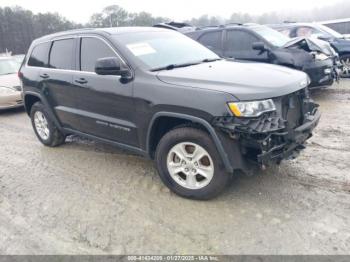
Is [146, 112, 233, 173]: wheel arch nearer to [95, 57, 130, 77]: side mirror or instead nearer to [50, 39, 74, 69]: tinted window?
[95, 57, 130, 77]: side mirror

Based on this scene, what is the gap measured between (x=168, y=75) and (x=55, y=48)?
2281mm

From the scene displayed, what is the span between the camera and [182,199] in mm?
3518

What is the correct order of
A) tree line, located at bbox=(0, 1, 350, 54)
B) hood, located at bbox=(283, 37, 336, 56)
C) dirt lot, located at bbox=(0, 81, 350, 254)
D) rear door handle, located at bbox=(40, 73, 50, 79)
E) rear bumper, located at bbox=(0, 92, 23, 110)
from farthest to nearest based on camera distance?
1. tree line, located at bbox=(0, 1, 350, 54)
2. rear bumper, located at bbox=(0, 92, 23, 110)
3. hood, located at bbox=(283, 37, 336, 56)
4. rear door handle, located at bbox=(40, 73, 50, 79)
5. dirt lot, located at bbox=(0, 81, 350, 254)

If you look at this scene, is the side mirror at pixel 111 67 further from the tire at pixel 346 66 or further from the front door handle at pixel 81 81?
the tire at pixel 346 66

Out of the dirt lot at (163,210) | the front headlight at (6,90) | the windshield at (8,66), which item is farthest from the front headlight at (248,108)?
the windshield at (8,66)

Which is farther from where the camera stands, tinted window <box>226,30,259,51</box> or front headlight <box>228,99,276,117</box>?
tinted window <box>226,30,259,51</box>

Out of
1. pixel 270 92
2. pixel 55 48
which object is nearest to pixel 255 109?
pixel 270 92

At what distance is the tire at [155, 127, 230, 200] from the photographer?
3.21 m

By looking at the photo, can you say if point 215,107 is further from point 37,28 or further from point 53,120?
point 37,28

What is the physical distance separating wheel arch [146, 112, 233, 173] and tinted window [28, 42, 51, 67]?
95.7 inches

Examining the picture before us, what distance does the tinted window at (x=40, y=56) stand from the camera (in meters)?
5.04

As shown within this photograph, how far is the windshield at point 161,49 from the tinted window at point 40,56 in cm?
162

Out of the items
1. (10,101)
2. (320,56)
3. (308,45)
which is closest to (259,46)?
(308,45)

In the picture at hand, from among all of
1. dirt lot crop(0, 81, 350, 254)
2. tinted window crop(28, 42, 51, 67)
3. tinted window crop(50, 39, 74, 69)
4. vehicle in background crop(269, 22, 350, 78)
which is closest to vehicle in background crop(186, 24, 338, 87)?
vehicle in background crop(269, 22, 350, 78)
